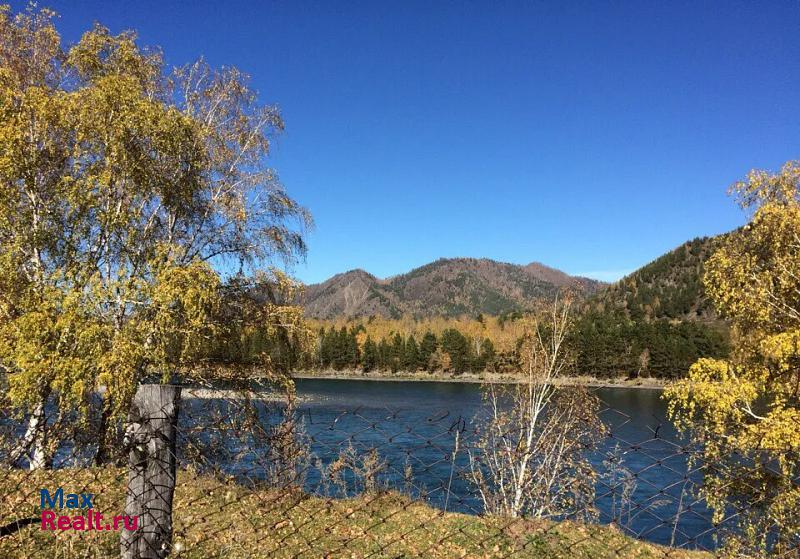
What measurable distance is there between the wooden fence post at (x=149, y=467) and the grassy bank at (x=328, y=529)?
302 cm

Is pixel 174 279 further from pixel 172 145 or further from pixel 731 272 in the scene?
pixel 731 272

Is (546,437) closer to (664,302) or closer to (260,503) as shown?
(260,503)

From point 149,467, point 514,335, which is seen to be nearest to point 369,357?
point 514,335

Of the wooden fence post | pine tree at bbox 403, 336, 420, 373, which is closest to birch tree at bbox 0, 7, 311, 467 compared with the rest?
the wooden fence post

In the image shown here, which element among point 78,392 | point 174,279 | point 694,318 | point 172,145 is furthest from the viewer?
point 694,318

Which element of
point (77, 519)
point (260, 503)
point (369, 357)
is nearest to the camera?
point (77, 519)

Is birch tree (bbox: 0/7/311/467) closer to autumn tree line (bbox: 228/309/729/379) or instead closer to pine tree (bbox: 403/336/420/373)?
autumn tree line (bbox: 228/309/729/379)

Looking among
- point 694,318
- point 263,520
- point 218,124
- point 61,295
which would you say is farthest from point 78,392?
point 694,318

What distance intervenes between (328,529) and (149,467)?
5319mm

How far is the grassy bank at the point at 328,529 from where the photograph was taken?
7.29 meters

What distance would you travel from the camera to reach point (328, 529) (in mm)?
7875

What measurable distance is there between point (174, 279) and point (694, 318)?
176 metres

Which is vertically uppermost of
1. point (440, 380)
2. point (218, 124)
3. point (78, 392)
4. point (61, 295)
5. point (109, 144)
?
point (218, 124)

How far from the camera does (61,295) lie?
941 cm
